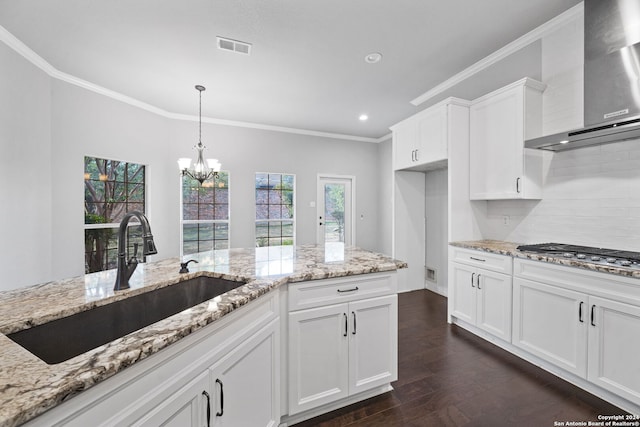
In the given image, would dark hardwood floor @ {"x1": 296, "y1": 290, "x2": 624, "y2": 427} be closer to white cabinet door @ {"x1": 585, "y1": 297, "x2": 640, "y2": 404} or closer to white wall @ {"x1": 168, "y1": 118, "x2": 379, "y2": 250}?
white cabinet door @ {"x1": 585, "y1": 297, "x2": 640, "y2": 404}

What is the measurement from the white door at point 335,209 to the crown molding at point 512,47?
2.44 m

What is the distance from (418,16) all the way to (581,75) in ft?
4.74

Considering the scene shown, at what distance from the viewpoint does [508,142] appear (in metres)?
2.60

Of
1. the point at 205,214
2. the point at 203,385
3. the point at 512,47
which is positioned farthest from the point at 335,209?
the point at 203,385

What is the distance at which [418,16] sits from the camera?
2.22 meters

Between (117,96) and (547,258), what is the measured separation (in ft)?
17.0

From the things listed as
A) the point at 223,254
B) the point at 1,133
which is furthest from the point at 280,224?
the point at 1,133

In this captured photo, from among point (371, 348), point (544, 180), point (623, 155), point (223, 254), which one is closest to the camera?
point (371, 348)

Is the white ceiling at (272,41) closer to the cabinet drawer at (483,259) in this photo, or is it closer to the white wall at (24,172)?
the white wall at (24,172)

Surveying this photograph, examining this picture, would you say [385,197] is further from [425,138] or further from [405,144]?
[425,138]

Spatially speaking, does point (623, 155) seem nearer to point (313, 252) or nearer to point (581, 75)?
point (581, 75)

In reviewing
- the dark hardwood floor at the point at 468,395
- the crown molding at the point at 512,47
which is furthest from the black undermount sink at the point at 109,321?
the crown molding at the point at 512,47

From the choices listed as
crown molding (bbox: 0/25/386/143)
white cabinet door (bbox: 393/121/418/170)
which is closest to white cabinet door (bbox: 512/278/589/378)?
white cabinet door (bbox: 393/121/418/170)

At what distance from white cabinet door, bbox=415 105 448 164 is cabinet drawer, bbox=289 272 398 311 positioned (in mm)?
1866
